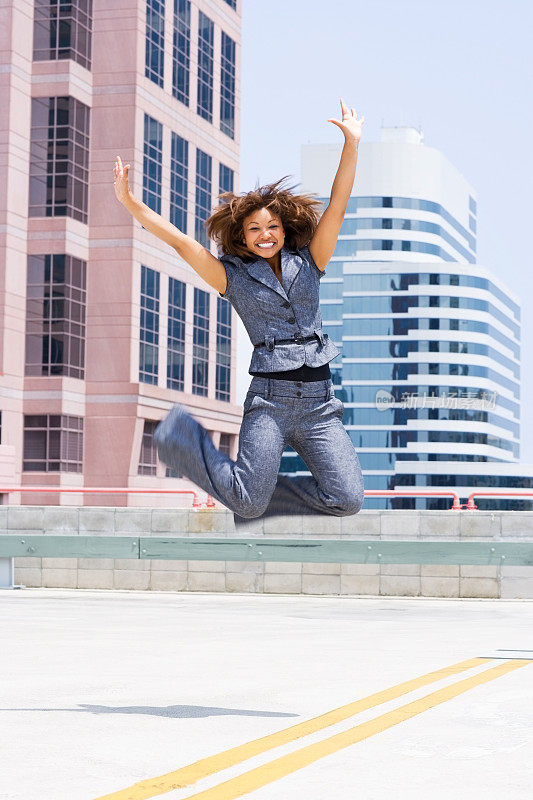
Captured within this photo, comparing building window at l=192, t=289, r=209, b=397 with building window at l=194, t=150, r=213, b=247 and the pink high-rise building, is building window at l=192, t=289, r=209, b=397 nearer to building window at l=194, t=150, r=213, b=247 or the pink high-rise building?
the pink high-rise building

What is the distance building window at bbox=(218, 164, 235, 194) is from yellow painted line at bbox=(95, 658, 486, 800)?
59489 mm

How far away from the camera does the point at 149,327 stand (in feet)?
191

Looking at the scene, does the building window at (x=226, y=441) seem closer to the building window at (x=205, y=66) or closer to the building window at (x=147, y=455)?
the building window at (x=147, y=455)

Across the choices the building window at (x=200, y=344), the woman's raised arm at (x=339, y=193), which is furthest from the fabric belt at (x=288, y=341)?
the building window at (x=200, y=344)

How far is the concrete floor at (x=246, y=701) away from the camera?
16.8ft

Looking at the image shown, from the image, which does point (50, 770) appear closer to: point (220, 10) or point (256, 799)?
A: point (256, 799)

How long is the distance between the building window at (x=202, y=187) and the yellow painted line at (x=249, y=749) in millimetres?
56751

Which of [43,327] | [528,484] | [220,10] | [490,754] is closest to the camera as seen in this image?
[490,754]

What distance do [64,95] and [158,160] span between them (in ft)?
19.4

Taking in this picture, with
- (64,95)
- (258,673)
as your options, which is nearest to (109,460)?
(64,95)

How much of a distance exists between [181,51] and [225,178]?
7.61m

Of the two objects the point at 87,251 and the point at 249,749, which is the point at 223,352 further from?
the point at 249,749

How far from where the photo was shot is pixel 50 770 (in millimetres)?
5270

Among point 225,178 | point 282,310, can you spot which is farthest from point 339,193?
point 225,178
